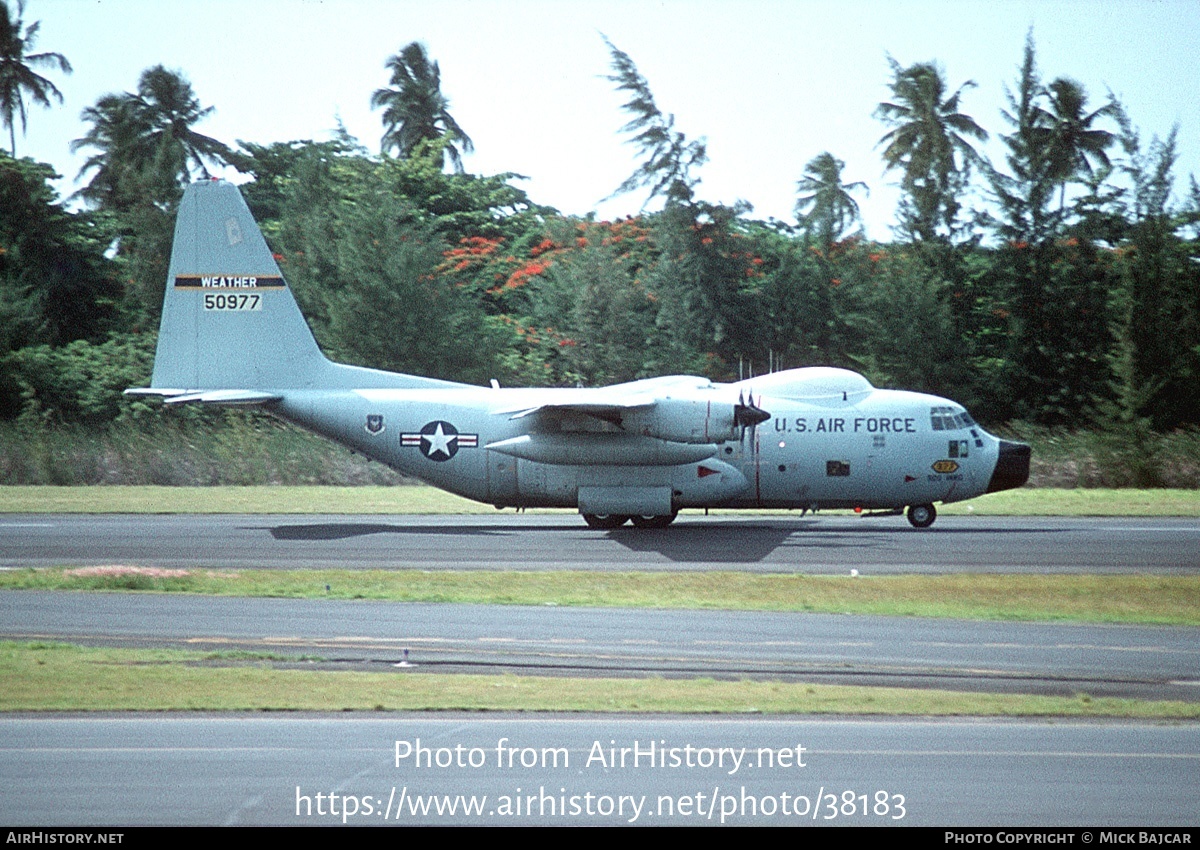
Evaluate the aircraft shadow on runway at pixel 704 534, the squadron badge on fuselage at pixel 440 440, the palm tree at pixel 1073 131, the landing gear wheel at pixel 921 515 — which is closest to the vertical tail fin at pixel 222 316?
the squadron badge on fuselage at pixel 440 440

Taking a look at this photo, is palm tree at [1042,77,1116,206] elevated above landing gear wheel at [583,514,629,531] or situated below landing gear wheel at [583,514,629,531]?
above

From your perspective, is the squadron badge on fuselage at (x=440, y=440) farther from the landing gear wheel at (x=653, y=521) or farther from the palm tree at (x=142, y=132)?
the palm tree at (x=142, y=132)

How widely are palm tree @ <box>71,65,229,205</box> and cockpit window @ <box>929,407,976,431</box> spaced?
53.3 m

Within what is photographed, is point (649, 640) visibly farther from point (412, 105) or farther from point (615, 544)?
point (412, 105)

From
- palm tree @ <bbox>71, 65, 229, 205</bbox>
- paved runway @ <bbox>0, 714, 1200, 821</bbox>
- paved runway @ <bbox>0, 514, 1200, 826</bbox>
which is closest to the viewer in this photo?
paved runway @ <bbox>0, 714, 1200, 821</bbox>

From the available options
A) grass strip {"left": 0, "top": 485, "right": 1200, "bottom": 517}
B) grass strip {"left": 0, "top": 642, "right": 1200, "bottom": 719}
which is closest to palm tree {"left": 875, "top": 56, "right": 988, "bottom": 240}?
Result: grass strip {"left": 0, "top": 485, "right": 1200, "bottom": 517}

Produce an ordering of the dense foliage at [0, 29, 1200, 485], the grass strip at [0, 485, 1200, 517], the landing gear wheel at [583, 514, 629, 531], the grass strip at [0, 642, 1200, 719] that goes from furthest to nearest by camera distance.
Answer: the dense foliage at [0, 29, 1200, 485] < the grass strip at [0, 485, 1200, 517] < the landing gear wheel at [583, 514, 629, 531] < the grass strip at [0, 642, 1200, 719]

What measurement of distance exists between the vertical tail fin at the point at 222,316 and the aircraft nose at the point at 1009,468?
1595 centimetres

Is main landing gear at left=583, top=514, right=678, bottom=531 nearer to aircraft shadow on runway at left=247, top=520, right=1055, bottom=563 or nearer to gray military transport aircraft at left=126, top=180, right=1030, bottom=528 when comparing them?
gray military transport aircraft at left=126, top=180, right=1030, bottom=528

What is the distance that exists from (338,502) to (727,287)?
23356 millimetres

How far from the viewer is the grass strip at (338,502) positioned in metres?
35.1

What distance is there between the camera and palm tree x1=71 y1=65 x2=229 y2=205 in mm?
73625

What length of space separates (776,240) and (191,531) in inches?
1371

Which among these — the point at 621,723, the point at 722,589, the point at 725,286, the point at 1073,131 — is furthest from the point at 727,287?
the point at 621,723
